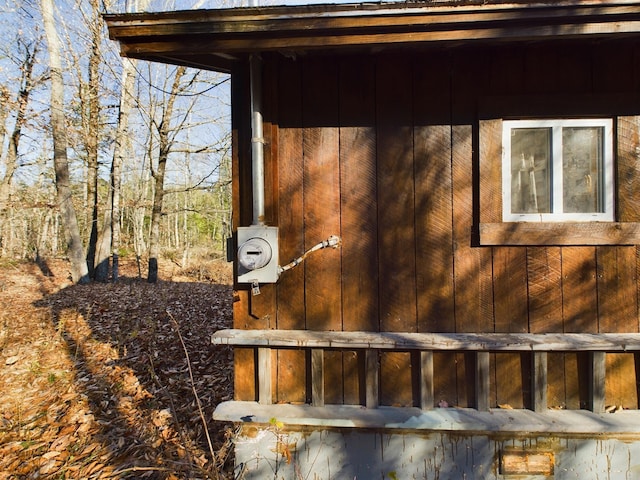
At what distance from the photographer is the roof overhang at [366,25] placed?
1.98 metres

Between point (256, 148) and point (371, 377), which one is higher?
point (256, 148)

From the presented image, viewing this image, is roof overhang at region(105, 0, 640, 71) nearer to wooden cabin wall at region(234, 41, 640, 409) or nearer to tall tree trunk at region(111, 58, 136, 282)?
wooden cabin wall at region(234, 41, 640, 409)

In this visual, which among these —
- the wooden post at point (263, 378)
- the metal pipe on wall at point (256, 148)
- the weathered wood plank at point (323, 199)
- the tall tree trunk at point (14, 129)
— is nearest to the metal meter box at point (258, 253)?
the metal pipe on wall at point (256, 148)

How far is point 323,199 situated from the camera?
2.45 m

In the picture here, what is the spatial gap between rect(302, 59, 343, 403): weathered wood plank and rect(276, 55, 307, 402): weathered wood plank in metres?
0.05

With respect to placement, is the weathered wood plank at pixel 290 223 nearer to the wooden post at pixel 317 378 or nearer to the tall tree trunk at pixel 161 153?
the wooden post at pixel 317 378

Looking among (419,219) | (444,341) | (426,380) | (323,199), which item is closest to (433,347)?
(444,341)

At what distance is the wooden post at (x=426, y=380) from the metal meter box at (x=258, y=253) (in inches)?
44.9

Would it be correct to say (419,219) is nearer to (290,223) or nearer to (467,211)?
(467,211)

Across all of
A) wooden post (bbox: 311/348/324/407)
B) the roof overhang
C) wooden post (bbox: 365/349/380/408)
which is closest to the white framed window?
the roof overhang

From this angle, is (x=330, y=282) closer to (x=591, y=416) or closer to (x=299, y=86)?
(x=299, y=86)

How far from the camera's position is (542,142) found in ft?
7.82

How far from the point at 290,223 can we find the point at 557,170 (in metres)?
1.90

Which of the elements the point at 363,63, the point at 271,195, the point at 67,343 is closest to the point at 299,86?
the point at 363,63
